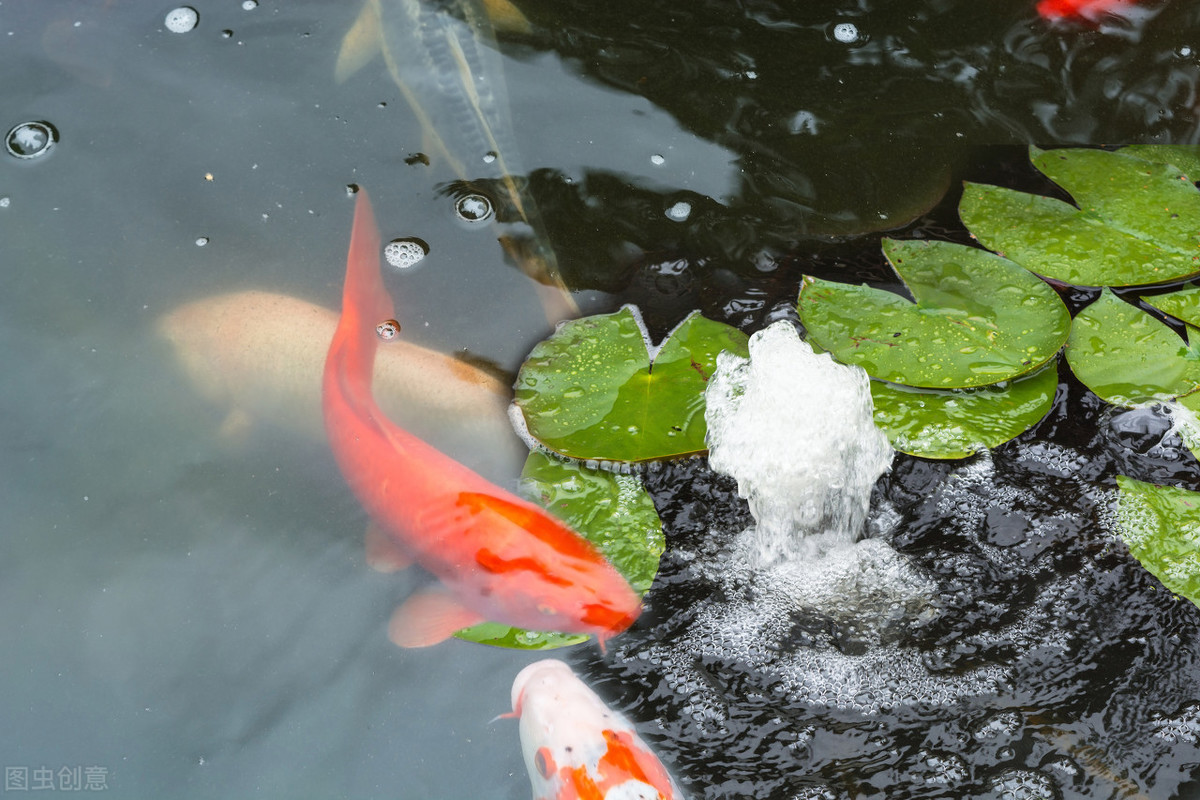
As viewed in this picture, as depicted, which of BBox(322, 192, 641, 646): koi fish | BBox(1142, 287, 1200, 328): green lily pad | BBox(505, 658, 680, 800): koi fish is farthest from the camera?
BBox(1142, 287, 1200, 328): green lily pad

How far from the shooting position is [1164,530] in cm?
185

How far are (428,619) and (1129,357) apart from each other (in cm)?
173

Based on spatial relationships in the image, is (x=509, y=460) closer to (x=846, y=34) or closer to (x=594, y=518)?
(x=594, y=518)

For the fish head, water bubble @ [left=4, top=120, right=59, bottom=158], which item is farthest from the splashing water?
water bubble @ [left=4, top=120, right=59, bottom=158]

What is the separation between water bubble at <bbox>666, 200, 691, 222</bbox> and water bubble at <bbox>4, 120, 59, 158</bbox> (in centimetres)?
186

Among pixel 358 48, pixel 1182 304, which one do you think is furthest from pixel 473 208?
pixel 1182 304

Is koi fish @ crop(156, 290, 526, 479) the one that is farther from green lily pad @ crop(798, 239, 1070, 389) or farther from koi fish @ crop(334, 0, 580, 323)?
green lily pad @ crop(798, 239, 1070, 389)

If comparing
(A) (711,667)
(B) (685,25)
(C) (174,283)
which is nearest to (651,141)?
(B) (685,25)

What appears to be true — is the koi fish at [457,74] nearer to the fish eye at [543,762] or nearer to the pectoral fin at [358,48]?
the pectoral fin at [358,48]

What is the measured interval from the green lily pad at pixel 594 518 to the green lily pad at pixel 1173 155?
5.69 ft

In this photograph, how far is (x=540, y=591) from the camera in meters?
1.86

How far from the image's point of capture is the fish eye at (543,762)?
5.43 ft

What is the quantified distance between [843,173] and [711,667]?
1528mm

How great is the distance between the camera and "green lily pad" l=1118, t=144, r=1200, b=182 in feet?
7.86
